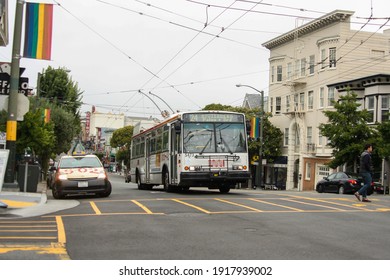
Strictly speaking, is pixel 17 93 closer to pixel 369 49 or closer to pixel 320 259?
pixel 320 259

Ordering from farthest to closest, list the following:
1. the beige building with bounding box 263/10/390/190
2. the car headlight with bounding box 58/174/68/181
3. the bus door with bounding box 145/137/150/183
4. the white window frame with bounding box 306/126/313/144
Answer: the white window frame with bounding box 306/126/313/144
the beige building with bounding box 263/10/390/190
the bus door with bounding box 145/137/150/183
the car headlight with bounding box 58/174/68/181

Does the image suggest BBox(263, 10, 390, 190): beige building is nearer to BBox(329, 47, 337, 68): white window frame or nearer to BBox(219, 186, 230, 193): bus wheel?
BBox(329, 47, 337, 68): white window frame

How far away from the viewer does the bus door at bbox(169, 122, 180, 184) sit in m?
18.7

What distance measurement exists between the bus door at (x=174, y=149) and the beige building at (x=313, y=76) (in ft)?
73.7

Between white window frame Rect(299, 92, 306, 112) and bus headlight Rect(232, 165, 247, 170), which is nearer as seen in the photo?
bus headlight Rect(232, 165, 247, 170)

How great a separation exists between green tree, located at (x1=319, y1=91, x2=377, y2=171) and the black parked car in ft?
15.9

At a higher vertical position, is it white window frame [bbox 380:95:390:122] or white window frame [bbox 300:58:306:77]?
white window frame [bbox 300:58:306:77]

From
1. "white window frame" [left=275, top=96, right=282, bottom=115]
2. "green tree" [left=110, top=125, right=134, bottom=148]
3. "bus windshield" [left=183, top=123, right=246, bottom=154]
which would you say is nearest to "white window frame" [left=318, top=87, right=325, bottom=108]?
"white window frame" [left=275, top=96, right=282, bottom=115]

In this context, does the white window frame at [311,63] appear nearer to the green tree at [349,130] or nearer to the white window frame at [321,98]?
the white window frame at [321,98]

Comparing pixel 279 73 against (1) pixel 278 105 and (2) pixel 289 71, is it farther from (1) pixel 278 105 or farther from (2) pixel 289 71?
(1) pixel 278 105

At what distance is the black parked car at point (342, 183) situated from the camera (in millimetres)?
28406

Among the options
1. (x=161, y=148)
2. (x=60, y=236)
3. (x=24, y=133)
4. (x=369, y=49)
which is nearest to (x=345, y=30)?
(x=369, y=49)

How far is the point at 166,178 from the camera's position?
2072cm

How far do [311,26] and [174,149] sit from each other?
98.9 feet
